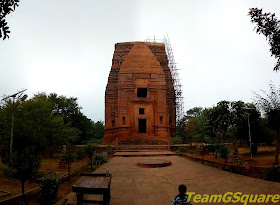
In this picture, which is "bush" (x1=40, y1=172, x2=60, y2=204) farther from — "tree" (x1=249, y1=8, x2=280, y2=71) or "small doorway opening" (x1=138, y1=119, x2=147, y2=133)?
"small doorway opening" (x1=138, y1=119, x2=147, y2=133)

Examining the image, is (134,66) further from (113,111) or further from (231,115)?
(231,115)

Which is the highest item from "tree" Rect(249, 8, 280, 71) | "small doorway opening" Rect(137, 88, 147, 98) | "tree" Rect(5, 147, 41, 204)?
"small doorway opening" Rect(137, 88, 147, 98)

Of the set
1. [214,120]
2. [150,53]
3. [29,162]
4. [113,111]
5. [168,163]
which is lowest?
[168,163]

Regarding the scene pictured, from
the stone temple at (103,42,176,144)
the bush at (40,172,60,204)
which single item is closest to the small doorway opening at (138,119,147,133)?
the stone temple at (103,42,176,144)

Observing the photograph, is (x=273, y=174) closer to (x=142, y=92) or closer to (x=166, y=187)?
(x=166, y=187)

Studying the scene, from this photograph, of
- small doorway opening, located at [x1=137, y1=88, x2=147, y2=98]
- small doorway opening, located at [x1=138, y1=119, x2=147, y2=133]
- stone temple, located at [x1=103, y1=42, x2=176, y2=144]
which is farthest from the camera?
small doorway opening, located at [x1=137, y1=88, x2=147, y2=98]

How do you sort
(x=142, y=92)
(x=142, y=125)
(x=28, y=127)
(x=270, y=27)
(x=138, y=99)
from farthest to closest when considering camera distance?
(x=142, y=92) → (x=142, y=125) → (x=138, y=99) → (x=28, y=127) → (x=270, y=27)

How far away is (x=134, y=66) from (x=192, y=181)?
25214 mm

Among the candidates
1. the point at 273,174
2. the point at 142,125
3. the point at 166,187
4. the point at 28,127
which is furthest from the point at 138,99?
the point at 166,187

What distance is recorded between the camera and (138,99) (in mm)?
29578

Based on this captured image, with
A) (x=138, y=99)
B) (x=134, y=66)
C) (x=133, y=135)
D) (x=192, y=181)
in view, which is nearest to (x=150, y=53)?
(x=134, y=66)

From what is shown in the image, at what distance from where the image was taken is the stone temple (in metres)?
28.8

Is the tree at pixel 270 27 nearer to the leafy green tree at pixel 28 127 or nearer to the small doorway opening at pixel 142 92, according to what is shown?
the leafy green tree at pixel 28 127

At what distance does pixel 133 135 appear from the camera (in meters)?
27.6
